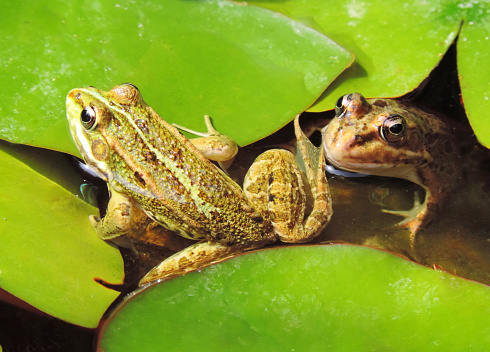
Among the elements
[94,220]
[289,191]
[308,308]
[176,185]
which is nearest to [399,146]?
[289,191]

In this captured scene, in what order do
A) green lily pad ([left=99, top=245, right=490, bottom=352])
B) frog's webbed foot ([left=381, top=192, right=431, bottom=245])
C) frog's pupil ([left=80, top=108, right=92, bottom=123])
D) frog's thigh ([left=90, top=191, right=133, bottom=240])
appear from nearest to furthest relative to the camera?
green lily pad ([left=99, top=245, right=490, bottom=352]) < frog's pupil ([left=80, top=108, right=92, bottom=123]) < frog's thigh ([left=90, top=191, right=133, bottom=240]) < frog's webbed foot ([left=381, top=192, right=431, bottom=245])

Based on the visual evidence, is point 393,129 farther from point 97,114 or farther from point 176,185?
point 97,114

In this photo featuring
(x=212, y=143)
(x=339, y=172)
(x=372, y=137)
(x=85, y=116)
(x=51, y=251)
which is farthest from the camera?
(x=339, y=172)

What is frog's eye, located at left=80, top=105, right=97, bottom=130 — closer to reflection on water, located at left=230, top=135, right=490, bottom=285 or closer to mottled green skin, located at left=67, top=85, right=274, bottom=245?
mottled green skin, located at left=67, top=85, right=274, bottom=245

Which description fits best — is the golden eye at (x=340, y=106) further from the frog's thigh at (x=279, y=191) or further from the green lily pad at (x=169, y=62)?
the frog's thigh at (x=279, y=191)

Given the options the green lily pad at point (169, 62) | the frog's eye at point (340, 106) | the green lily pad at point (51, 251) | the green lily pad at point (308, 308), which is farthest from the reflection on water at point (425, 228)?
the green lily pad at point (51, 251)

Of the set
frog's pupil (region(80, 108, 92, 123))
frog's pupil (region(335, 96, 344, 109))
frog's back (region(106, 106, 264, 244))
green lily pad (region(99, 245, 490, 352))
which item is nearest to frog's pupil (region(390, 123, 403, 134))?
frog's pupil (region(335, 96, 344, 109))

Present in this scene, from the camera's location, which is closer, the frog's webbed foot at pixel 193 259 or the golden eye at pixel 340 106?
the frog's webbed foot at pixel 193 259
